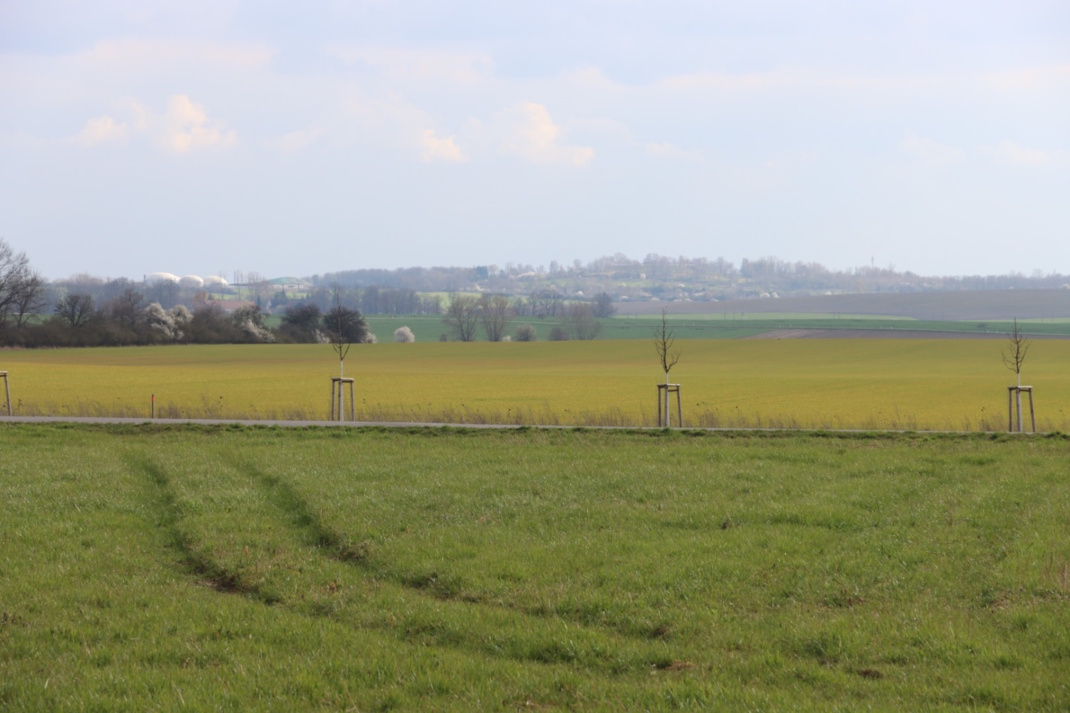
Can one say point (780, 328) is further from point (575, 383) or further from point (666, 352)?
point (575, 383)

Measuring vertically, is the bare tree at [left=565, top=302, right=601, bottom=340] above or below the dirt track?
above

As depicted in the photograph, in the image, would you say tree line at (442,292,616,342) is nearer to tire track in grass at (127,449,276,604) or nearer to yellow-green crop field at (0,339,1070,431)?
yellow-green crop field at (0,339,1070,431)

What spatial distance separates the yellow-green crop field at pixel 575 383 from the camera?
39312 millimetres

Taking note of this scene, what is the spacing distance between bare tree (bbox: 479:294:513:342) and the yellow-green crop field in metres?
39.6

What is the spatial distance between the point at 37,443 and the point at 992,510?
22.3 metres

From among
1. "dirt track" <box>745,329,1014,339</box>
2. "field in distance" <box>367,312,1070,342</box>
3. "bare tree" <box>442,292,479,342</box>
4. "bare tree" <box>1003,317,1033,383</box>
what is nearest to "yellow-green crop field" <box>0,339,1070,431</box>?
"bare tree" <box>1003,317,1033,383</box>

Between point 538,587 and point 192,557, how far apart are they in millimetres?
4630

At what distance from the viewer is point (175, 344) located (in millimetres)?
116875

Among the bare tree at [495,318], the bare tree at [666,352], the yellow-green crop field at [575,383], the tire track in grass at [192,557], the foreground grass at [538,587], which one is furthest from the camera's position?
the bare tree at [495,318]

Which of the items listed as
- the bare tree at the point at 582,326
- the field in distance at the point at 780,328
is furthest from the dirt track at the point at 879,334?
the bare tree at the point at 582,326

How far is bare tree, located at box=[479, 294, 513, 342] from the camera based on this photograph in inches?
5797

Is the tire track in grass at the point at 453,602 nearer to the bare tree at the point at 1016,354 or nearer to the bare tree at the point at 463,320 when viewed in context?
the bare tree at the point at 1016,354

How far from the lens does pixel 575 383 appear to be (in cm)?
6147

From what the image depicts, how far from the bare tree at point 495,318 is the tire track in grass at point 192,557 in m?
128
